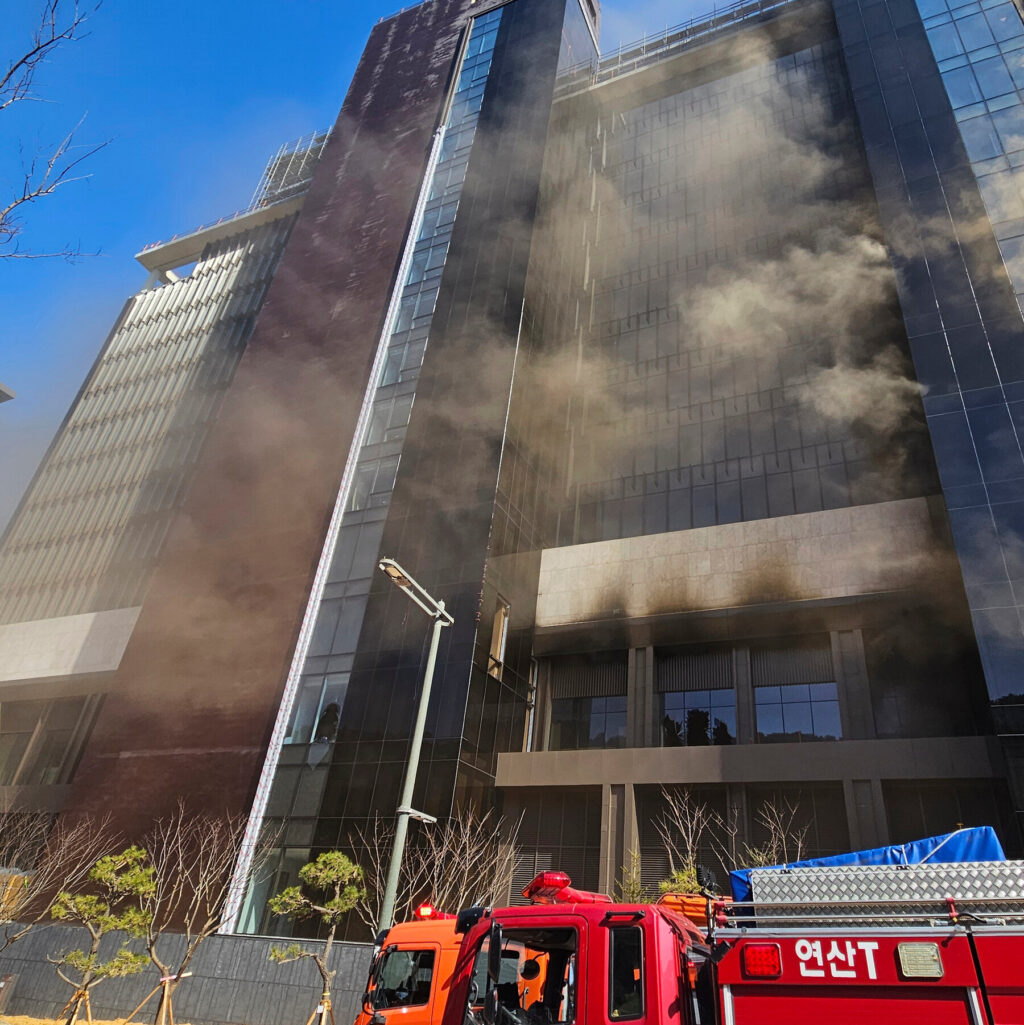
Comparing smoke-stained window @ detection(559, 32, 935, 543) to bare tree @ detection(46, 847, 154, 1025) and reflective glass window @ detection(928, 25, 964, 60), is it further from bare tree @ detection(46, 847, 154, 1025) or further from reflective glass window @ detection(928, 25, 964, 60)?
bare tree @ detection(46, 847, 154, 1025)

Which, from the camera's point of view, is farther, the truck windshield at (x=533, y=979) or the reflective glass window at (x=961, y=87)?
the reflective glass window at (x=961, y=87)

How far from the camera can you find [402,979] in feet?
24.0

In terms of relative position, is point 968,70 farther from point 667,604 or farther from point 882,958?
point 882,958

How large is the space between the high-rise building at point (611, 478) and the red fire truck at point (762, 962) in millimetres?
15042

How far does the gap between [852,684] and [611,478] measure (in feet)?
43.3

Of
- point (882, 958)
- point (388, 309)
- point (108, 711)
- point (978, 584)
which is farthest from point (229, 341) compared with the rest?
point (882, 958)

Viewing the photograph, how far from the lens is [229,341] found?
48562 millimetres

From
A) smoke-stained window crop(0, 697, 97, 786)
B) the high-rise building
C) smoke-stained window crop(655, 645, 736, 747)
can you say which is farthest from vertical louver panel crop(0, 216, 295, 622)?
smoke-stained window crop(655, 645, 736, 747)

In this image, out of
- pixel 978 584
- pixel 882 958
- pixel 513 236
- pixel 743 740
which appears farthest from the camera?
pixel 513 236

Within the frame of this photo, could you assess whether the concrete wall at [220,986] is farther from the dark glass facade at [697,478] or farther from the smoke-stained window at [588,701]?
the smoke-stained window at [588,701]

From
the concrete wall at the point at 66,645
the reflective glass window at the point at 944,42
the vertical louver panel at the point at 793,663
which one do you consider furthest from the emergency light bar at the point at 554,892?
the reflective glass window at the point at 944,42

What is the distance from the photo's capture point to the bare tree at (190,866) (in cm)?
1967

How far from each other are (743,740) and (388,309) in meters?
22.2

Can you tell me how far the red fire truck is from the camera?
438 cm
